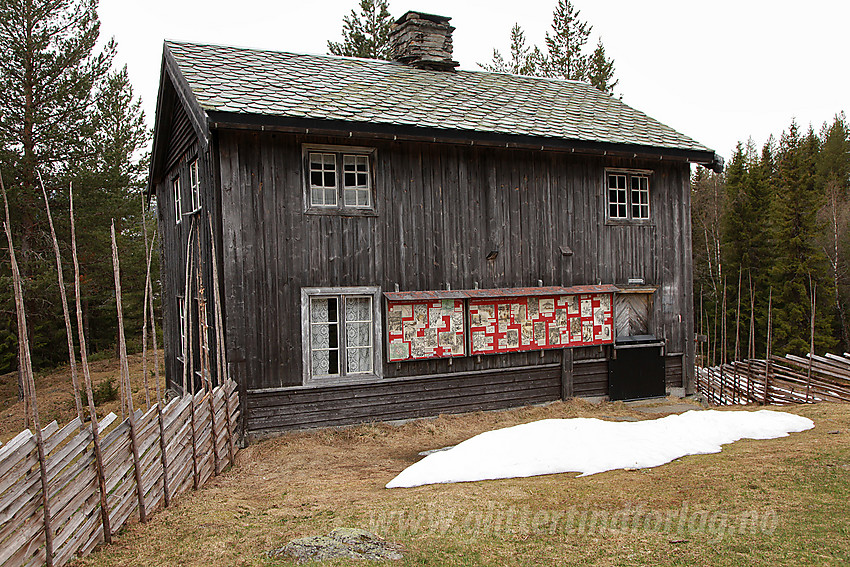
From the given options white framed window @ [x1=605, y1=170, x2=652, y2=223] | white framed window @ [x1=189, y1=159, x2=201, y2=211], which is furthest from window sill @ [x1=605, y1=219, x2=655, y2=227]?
white framed window @ [x1=189, y1=159, x2=201, y2=211]

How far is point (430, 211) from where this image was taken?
11.8m

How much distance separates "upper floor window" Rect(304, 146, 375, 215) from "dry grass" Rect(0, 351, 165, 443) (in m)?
6.79

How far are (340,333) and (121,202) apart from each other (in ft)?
49.8

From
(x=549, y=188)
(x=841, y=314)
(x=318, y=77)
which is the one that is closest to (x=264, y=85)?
(x=318, y=77)

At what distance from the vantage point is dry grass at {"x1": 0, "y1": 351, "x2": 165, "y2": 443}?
16344mm

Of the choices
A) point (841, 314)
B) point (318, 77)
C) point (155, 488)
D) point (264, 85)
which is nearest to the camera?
point (155, 488)

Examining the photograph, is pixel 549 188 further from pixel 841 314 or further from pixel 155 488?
pixel 841 314

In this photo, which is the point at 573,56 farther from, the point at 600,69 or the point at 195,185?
the point at 195,185

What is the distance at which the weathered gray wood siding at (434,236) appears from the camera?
10.4 metres

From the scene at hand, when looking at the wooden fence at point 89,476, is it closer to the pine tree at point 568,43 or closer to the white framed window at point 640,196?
the white framed window at point 640,196

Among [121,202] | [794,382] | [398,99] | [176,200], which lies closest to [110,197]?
[121,202]

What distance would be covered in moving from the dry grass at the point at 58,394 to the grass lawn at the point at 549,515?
28.1 feet

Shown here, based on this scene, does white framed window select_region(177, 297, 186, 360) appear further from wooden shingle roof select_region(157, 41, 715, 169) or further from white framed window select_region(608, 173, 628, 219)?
white framed window select_region(608, 173, 628, 219)

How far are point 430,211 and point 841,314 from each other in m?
28.3
